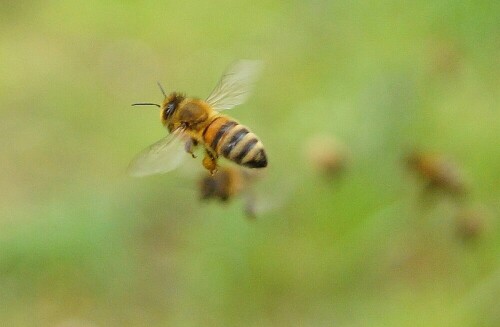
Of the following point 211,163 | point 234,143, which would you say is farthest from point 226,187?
point 234,143

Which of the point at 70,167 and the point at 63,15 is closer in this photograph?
the point at 70,167

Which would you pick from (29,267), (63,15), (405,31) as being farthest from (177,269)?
(63,15)

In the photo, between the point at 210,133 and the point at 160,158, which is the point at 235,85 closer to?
the point at 210,133

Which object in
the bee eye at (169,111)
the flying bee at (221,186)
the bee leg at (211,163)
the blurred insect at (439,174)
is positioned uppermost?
the blurred insect at (439,174)

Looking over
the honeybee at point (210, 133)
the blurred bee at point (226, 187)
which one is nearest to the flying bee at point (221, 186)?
the blurred bee at point (226, 187)

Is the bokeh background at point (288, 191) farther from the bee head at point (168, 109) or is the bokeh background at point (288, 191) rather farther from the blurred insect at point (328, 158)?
the bee head at point (168, 109)

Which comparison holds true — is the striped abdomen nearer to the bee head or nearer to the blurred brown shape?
the bee head

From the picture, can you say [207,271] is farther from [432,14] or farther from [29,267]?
[432,14]
